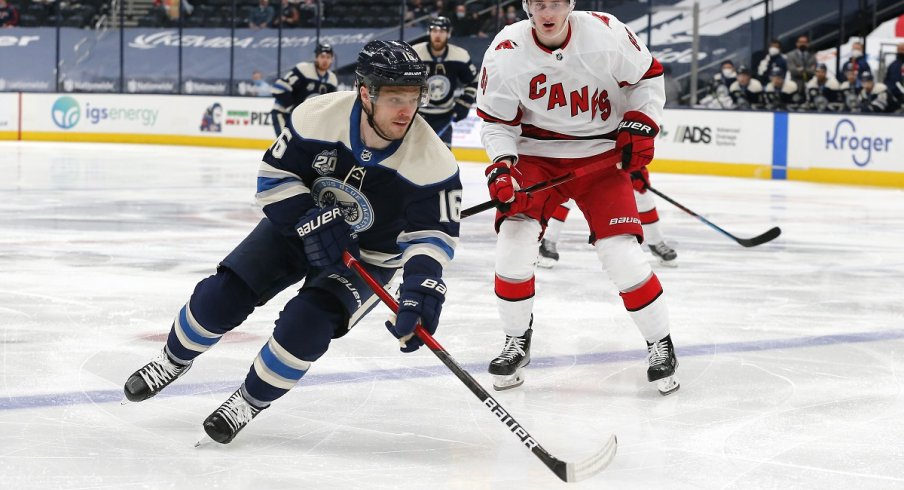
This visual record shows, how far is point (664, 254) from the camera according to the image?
18.6ft

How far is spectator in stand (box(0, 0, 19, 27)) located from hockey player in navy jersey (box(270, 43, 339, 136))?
35.4 feet

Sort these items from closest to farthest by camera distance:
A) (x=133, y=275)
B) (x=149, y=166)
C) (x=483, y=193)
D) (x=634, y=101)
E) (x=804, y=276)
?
(x=634, y=101), (x=133, y=275), (x=804, y=276), (x=483, y=193), (x=149, y=166)

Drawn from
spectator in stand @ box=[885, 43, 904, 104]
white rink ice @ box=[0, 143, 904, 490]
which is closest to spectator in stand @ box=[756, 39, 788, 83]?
spectator in stand @ box=[885, 43, 904, 104]

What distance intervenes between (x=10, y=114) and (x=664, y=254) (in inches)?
454

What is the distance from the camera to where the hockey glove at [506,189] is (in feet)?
10.5

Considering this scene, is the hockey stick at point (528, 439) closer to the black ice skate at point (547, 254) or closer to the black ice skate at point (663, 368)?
the black ice skate at point (663, 368)

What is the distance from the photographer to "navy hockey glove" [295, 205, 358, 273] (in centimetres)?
252

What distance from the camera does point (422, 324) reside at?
2.48 metres

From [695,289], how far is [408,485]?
2.88m

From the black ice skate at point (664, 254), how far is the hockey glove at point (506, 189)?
2.44 metres

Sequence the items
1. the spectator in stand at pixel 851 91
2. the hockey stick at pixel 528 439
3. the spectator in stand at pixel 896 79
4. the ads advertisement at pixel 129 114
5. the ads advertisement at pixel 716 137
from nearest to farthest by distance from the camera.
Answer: the hockey stick at pixel 528 439 → the spectator in stand at pixel 896 79 → the spectator in stand at pixel 851 91 → the ads advertisement at pixel 716 137 → the ads advertisement at pixel 129 114

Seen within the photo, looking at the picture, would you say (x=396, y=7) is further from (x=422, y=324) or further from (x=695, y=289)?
(x=422, y=324)

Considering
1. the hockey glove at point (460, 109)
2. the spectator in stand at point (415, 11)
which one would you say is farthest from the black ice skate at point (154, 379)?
the spectator in stand at point (415, 11)

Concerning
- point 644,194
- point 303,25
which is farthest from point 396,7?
point 644,194
